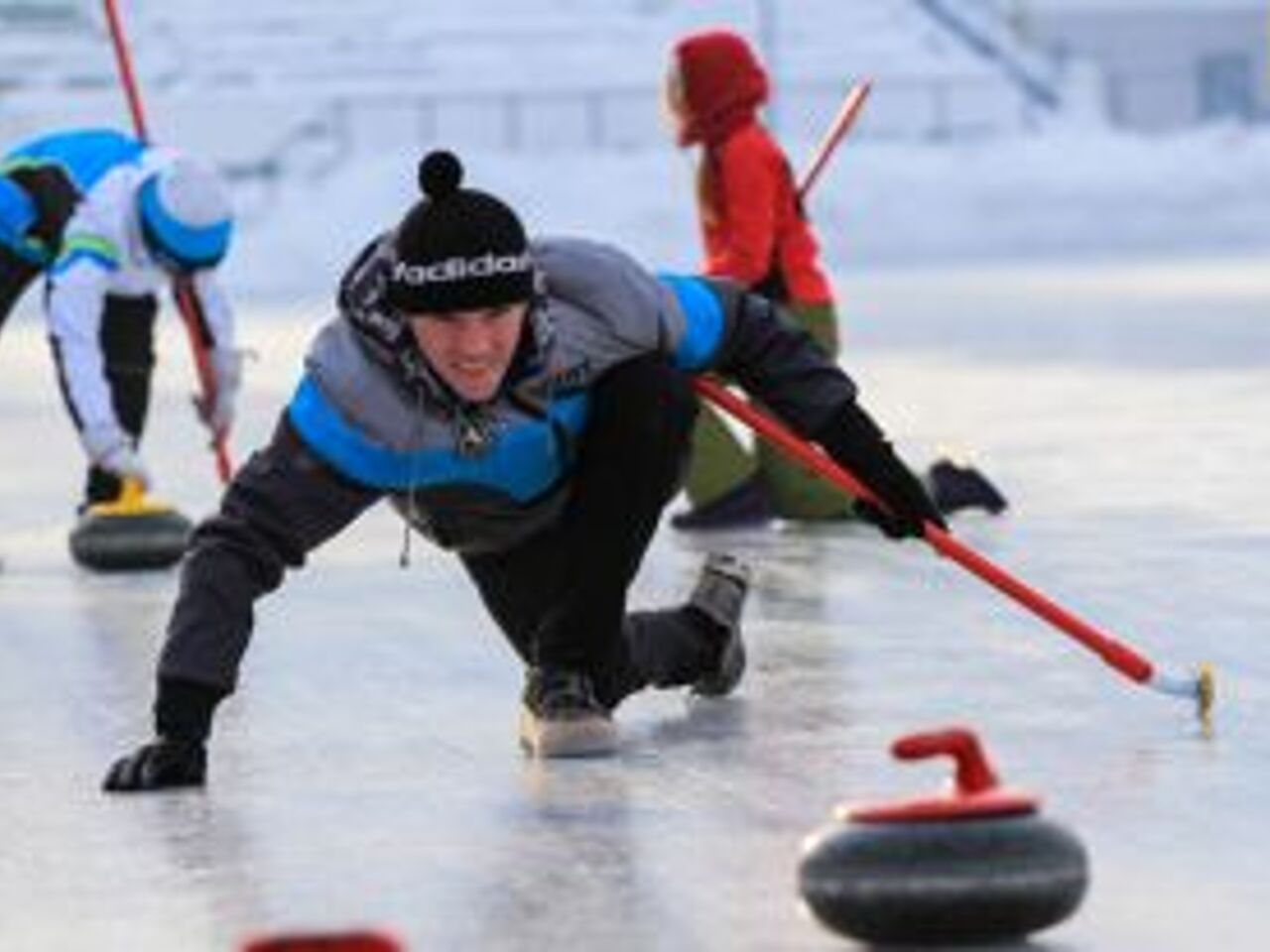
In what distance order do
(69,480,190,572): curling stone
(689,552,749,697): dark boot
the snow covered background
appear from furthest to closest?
the snow covered background → (69,480,190,572): curling stone → (689,552,749,697): dark boot

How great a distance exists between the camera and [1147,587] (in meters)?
8.90

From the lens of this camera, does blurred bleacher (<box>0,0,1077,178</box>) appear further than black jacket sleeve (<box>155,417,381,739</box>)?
Yes

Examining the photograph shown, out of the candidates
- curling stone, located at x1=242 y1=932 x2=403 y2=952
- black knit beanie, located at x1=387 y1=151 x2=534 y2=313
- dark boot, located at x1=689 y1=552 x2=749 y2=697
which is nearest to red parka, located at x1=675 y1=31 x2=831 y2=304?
dark boot, located at x1=689 y1=552 x2=749 y2=697

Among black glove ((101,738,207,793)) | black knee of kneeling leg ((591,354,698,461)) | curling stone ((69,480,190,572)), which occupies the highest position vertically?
black knee of kneeling leg ((591,354,698,461))

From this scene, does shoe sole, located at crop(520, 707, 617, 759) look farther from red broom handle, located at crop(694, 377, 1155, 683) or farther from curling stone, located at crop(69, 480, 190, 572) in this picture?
curling stone, located at crop(69, 480, 190, 572)

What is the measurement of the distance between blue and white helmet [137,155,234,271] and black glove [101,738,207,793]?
13.1ft

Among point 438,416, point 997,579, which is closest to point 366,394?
point 438,416

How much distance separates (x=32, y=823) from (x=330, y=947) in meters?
2.47

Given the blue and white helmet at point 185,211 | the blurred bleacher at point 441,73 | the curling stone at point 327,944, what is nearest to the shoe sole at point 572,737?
the curling stone at point 327,944

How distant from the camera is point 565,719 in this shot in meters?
6.48

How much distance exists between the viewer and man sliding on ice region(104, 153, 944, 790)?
19.6ft

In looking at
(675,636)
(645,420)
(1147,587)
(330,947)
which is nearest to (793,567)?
(1147,587)

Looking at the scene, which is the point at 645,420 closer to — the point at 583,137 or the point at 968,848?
the point at 968,848

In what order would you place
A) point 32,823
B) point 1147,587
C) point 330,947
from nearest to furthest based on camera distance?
1. point 330,947
2. point 32,823
3. point 1147,587
